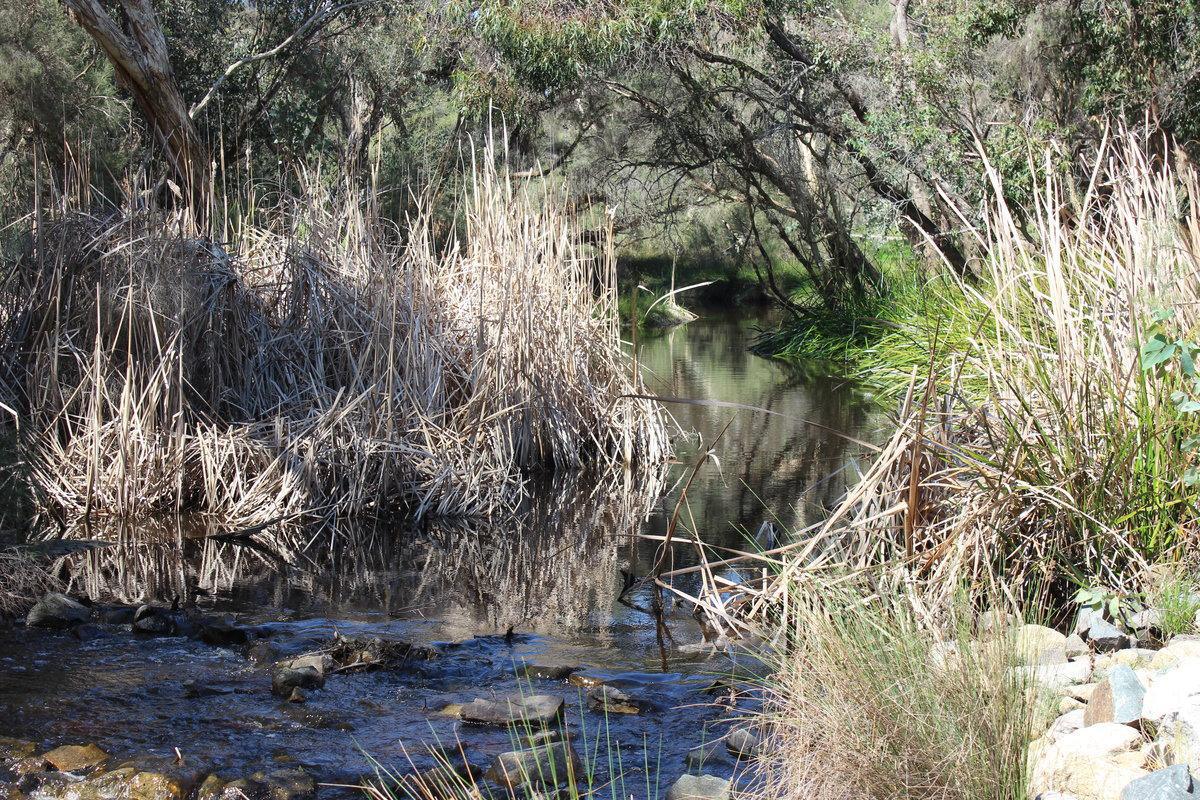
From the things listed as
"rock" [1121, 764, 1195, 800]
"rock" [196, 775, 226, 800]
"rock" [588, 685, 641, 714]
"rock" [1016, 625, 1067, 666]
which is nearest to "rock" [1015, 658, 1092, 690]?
"rock" [1016, 625, 1067, 666]

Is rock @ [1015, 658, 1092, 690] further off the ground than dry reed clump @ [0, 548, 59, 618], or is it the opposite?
dry reed clump @ [0, 548, 59, 618]

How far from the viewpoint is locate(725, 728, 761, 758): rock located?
3711 millimetres

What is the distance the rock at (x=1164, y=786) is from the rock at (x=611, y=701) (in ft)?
6.50

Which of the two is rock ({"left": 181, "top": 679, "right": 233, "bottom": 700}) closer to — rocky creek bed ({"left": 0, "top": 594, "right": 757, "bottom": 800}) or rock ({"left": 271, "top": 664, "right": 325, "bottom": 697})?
rocky creek bed ({"left": 0, "top": 594, "right": 757, "bottom": 800})

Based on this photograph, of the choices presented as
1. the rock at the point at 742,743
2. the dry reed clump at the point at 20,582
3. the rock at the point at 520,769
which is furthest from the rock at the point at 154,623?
the rock at the point at 742,743

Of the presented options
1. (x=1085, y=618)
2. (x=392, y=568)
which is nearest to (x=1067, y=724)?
(x=1085, y=618)

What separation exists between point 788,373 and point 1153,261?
37.6 ft

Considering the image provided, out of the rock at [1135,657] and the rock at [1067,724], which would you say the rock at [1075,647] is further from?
the rock at [1067,724]

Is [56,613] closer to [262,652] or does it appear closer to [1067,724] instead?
[262,652]

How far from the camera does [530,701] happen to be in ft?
13.9

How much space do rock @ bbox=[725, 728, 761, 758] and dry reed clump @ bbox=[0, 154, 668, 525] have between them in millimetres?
4311

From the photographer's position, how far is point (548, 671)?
15.4ft

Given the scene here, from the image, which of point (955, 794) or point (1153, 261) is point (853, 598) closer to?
point (955, 794)

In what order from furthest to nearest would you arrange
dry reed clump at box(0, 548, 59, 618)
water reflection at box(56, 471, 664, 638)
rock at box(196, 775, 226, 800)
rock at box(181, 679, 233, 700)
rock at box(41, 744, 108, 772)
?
water reflection at box(56, 471, 664, 638) < dry reed clump at box(0, 548, 59, 618) < rock at box(181, 679, 233, 700) < rock at box(41, 744, 108, 772) < rock at box(196, 775, 226, 800)
